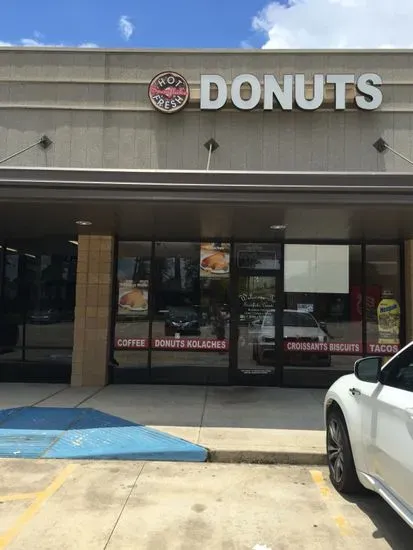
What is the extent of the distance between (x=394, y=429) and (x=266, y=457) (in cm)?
266

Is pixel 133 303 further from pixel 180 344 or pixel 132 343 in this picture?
pixel 180 344

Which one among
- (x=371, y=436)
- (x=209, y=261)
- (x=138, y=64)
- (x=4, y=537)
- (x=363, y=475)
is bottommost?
(x=4, y=537)

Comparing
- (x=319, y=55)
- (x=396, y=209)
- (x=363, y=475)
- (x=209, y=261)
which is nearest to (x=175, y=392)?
(x=209, y=261)

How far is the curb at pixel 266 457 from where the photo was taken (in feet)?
20.5

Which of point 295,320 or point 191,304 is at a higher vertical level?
point 191,304

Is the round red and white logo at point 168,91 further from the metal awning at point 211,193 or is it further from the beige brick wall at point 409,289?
the beige brick wall at point 409,289

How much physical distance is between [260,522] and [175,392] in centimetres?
562

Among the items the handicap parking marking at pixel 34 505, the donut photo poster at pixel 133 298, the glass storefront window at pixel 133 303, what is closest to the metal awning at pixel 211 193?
the glass storefront window at pixel 133 303

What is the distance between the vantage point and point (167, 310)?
36.1ft

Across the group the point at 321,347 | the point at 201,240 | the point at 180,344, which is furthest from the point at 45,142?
the point at 321,347

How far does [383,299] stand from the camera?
11.0 metres

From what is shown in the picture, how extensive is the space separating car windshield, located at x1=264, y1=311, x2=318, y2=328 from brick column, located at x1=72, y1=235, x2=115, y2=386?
3.21m

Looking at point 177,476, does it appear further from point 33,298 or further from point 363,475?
point 33,298

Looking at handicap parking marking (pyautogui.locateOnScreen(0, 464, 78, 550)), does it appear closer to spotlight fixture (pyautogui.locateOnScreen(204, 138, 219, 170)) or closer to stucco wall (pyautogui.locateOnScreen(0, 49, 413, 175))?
stucco wall (pyautogui.locateOnScreen(0, 49, 413, 175))
